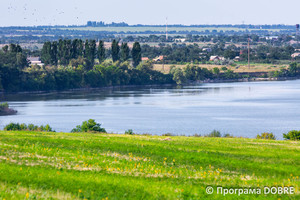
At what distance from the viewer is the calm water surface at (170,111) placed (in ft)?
266

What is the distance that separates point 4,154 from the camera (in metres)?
25.5

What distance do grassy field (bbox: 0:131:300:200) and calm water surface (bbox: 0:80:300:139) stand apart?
39.1 meters

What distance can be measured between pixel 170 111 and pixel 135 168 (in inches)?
3296

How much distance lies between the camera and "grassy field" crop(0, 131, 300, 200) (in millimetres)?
18938

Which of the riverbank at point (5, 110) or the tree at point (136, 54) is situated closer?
the riverbank at point (5, 110)

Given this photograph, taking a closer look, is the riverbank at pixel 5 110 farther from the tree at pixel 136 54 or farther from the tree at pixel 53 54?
the tree at pixel 136 54

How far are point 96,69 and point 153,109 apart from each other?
7053cm

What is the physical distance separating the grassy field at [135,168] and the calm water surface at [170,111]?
128 ft

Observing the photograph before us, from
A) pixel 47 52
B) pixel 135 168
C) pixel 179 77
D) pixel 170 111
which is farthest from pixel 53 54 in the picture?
pixel 135 168

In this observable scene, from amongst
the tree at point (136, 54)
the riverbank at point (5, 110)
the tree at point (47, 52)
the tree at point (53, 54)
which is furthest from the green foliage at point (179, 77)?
the riverbank at point (5, 110)

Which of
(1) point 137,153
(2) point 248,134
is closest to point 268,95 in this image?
(2) point 248,134

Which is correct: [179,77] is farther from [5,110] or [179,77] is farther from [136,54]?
[5,110]

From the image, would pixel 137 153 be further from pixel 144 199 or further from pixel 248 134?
pixel 248 134

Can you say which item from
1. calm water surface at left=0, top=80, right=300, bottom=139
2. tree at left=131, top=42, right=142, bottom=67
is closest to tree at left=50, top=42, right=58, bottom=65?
calm water surface at left=0, top=80, right=300, bottom=139
